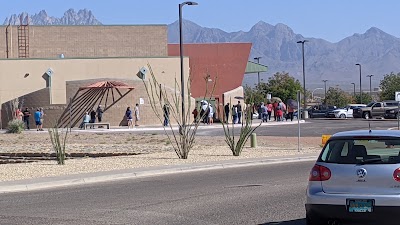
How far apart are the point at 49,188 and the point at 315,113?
62.0 meters

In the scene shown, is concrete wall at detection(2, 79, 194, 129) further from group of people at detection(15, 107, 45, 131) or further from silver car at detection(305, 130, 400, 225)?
silver car at detection(305, 130, 400, 225)

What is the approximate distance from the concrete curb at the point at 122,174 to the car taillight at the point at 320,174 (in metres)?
10.2

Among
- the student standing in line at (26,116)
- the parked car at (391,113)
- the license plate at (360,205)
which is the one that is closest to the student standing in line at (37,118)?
the student standing in line at (26,116)

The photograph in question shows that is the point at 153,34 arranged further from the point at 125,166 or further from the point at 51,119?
the point at 125,166

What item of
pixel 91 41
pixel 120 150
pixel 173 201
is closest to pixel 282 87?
pixel 91 41

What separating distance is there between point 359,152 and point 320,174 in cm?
64

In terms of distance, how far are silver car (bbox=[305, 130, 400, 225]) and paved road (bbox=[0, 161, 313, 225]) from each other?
1.80 m

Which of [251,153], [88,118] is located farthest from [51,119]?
[251,153]

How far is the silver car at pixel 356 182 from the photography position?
10727 mm

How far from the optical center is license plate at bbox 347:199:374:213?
10797 mm

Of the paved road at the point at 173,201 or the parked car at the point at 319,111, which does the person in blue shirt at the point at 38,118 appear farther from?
the parked car at the point at 319,111

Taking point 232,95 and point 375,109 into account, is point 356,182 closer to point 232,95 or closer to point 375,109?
point 232,95

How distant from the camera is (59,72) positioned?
2512 inches

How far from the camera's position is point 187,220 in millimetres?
13320
